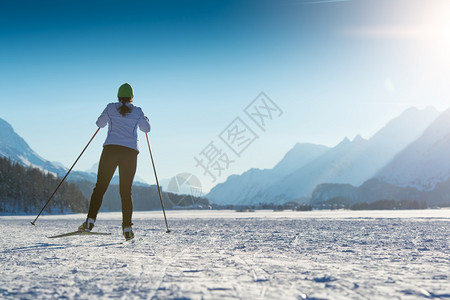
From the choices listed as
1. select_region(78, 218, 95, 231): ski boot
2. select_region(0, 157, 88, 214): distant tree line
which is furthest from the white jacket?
select_region(0, 157, 88, 214): distant tree line

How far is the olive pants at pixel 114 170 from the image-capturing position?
24.5 ft

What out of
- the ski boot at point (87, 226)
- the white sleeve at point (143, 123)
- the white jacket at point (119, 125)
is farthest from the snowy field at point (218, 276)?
the white sleeve at point (143, 123)

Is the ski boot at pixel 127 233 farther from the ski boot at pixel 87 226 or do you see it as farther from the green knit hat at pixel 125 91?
the green knit hat at pixel 125 91

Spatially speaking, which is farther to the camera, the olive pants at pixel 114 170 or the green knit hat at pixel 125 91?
the green knit hat at pixel 125 91

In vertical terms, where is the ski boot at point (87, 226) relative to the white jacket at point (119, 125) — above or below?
below

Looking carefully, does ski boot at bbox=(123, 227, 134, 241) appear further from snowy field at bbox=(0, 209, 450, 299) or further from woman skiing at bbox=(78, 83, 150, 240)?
snowy field at bbox=(0, 209, 450, 299)

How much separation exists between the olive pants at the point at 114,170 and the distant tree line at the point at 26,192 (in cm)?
9796

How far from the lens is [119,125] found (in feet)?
25.1

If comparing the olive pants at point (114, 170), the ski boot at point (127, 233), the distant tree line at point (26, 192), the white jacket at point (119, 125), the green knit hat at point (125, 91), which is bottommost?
the ski boot at point (127, 233)

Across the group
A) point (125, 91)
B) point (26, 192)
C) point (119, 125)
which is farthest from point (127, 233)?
point (26, 192)

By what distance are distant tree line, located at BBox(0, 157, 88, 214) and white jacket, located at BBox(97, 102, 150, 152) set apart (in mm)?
98219

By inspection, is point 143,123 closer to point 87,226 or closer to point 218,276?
point 87,226

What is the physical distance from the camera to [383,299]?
9.45ft

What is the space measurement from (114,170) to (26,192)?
4280 inches
